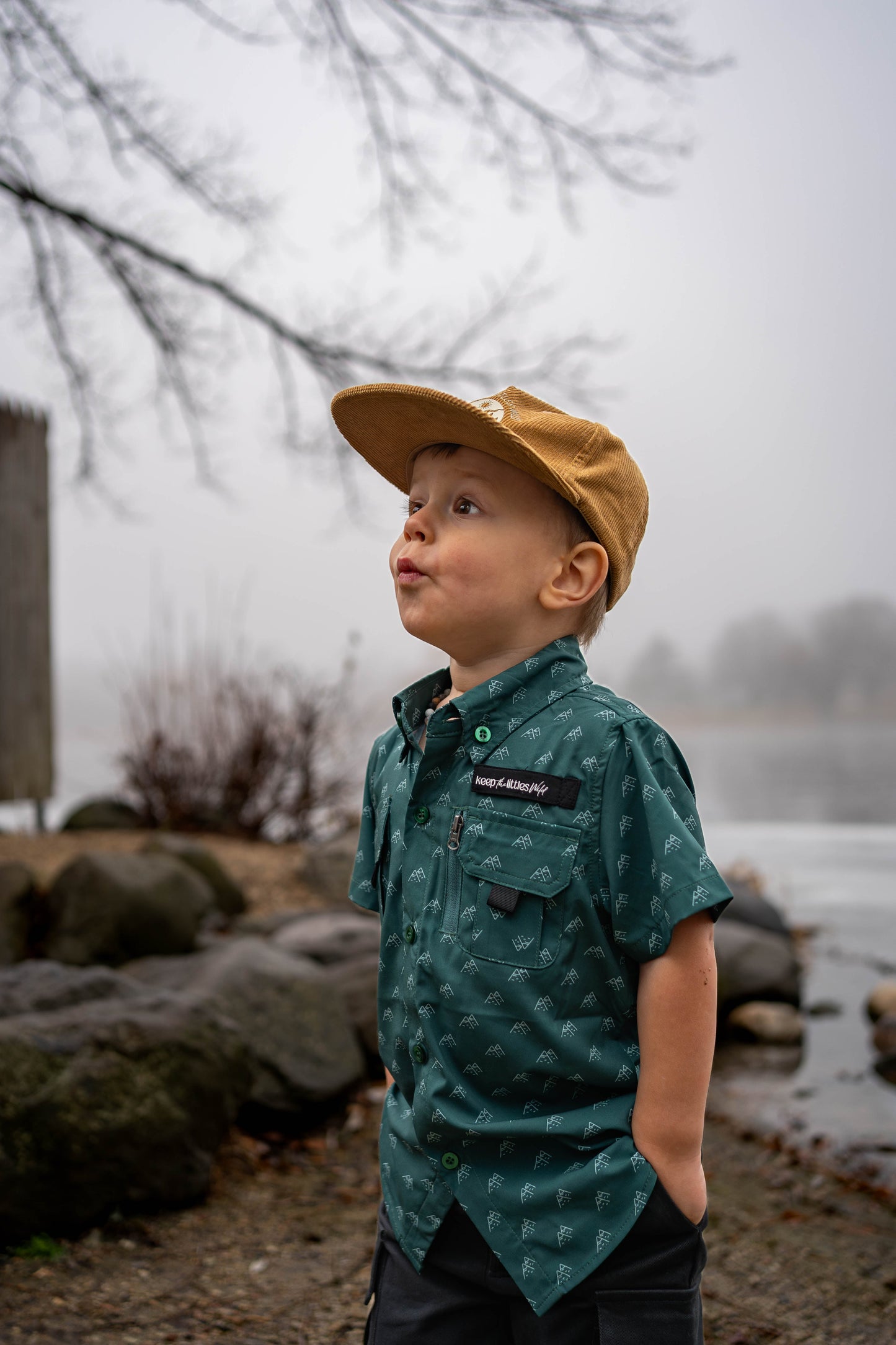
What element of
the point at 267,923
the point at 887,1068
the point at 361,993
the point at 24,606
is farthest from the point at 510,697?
the point at 24,606

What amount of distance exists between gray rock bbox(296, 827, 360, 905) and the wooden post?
1.79m

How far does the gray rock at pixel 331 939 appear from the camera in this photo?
15.3ft

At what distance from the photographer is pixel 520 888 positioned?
54.9 inches

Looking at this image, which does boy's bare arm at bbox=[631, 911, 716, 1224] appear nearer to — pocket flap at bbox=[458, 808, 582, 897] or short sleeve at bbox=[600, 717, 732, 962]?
short sleeve at bbox=[600, 717, 732, 962]

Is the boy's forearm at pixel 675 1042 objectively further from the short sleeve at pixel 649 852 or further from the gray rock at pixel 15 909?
the gray rock at pixel 15 909

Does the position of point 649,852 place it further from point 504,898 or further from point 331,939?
point 331,939

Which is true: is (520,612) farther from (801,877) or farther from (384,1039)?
(801,877)

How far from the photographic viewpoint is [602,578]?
152 centimetres

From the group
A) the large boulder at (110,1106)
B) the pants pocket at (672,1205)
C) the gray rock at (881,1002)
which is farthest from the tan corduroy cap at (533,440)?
the gray rock at (881,1002)

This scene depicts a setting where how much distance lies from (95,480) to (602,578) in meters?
5.77

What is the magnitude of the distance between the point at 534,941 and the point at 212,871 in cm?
488

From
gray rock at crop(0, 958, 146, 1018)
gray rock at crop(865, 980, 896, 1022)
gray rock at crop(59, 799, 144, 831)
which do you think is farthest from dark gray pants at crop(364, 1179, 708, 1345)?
gray rock at crop(59, 799, 144, 831)

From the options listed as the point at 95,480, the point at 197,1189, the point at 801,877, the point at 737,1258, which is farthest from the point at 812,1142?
the point at 95,480

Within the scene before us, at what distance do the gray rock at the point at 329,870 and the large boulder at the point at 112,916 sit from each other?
64.8 inches
